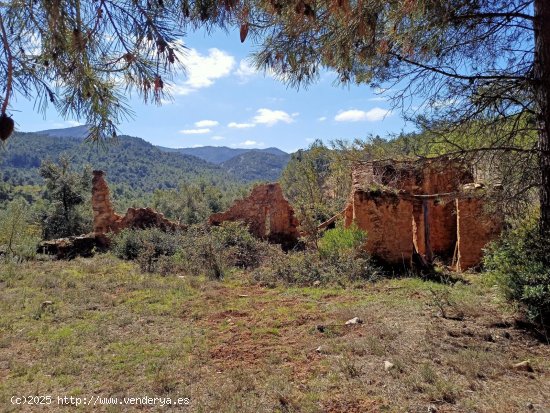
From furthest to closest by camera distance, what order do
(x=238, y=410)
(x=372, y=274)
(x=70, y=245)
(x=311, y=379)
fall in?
(x=70, y=245) → (x=372, y=274) → (x=311, y=379) → (x=238, y=410)

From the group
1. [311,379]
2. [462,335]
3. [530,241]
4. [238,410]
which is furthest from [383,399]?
[530,241]

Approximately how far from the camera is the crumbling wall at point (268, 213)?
16.7m

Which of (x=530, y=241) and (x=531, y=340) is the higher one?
(x=530, y=241)

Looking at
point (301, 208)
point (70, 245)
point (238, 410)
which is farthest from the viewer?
point (70, 245)

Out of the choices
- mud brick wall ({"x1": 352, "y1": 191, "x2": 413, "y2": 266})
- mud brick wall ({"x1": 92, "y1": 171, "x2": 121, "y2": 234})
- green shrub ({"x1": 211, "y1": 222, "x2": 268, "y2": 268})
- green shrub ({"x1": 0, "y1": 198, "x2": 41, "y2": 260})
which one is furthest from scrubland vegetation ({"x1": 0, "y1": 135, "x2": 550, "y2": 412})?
mud brick wall ({"x1": 92, "y1": 171, "x2": 121, "y2": 234})

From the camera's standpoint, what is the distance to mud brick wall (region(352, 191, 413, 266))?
9477 millimetres

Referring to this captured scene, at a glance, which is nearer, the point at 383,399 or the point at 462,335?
the point at 383,399

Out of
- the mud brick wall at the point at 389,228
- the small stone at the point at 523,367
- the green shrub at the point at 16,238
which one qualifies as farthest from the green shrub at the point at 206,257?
the small stone at the point at 523,367

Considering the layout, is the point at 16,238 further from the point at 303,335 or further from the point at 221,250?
the point at 303,335

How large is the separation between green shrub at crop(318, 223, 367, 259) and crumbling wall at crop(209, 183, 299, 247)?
684 cm

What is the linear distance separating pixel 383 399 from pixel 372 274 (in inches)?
205

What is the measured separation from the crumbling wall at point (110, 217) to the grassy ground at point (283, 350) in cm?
855

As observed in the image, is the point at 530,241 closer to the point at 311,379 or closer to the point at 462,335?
the point at 462,335

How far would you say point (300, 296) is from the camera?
24.7 ft
